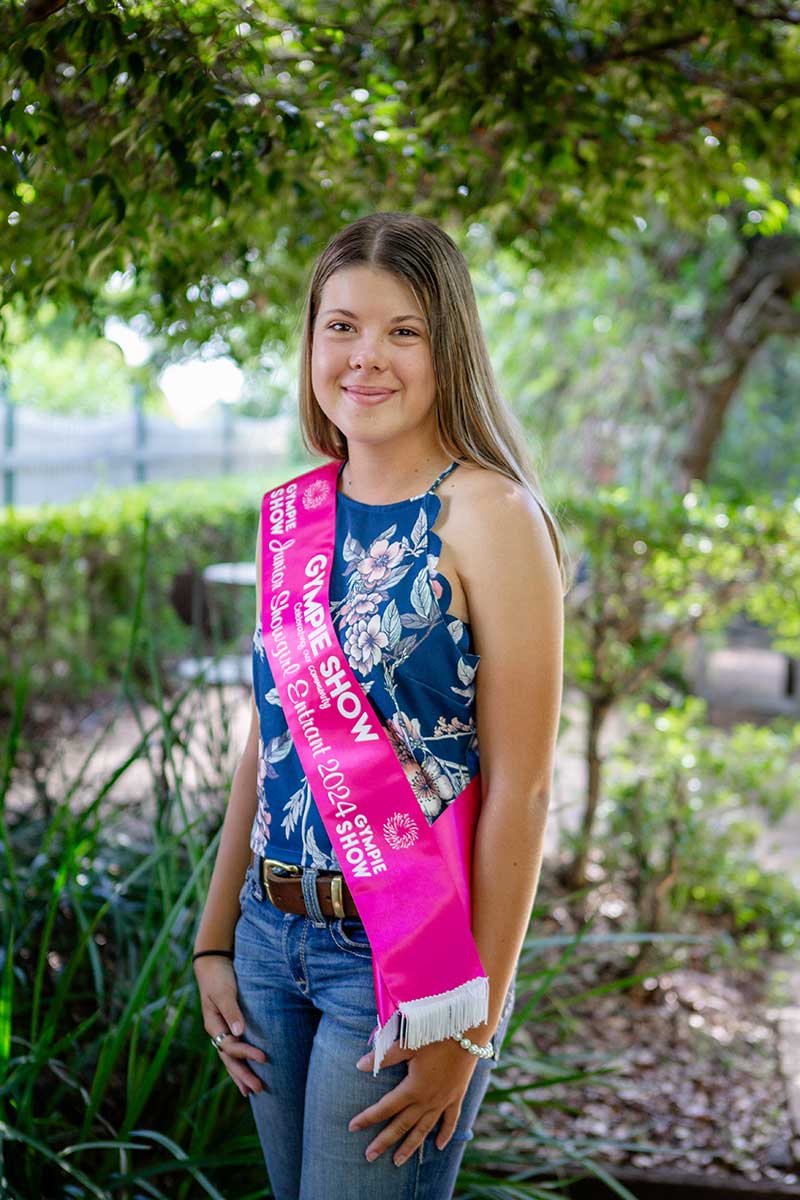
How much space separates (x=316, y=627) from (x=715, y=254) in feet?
23.2

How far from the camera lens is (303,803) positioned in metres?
1.57

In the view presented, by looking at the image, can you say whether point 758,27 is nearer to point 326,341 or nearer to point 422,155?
point 422,155

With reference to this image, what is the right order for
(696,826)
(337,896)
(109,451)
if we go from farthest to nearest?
1. (109,451)
2. (696,826)
3. (337,896)

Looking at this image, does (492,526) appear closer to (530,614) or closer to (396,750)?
(530,614)

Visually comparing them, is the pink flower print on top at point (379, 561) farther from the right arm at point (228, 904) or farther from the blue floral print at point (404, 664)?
the right arm at point (228, 904)

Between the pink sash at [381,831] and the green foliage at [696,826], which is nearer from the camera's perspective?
the pink sash at [381,831]

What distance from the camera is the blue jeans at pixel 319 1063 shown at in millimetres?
1475

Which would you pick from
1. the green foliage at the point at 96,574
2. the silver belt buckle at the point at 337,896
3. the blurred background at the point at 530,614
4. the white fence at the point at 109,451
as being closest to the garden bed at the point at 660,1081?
the blurred background at the point at 530,614

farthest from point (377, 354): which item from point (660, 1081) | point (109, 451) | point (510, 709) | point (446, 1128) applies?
point (109, 451)

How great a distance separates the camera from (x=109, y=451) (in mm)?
12289

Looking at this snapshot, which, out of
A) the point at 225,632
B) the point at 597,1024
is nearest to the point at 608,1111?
the point at 597,1024

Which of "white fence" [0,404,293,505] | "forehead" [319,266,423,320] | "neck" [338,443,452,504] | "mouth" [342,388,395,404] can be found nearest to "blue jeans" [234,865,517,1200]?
"neck" [338,443,452,504]

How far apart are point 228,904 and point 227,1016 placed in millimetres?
174

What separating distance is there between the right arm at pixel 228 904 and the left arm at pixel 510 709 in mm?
407
